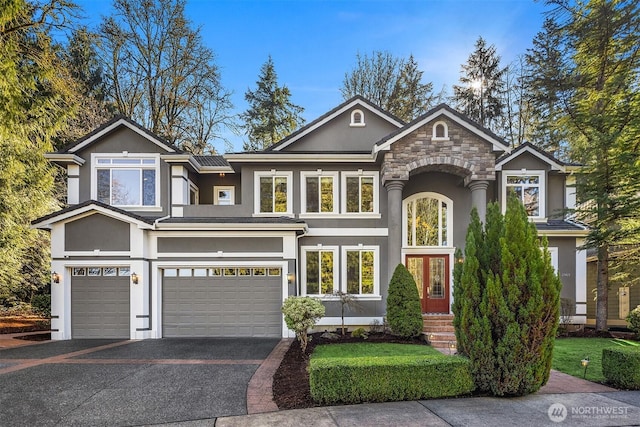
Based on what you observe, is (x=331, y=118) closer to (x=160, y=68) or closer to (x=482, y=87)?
(x=160, y=68)

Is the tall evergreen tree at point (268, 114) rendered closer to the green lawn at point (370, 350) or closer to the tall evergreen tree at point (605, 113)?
the tall evergreen tree at point (605, 113)

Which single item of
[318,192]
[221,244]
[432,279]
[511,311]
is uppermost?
[318,192]

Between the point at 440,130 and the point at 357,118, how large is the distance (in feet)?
10.3

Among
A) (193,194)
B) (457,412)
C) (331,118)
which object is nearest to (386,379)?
(457,412)

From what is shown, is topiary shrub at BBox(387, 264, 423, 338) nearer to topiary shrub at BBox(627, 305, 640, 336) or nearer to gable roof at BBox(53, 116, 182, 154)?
topiary shrub at BBox(627, 305, 640, 336)

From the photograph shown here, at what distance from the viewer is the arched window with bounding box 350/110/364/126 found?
1316 centimetres

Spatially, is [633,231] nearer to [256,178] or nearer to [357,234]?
[357,234]

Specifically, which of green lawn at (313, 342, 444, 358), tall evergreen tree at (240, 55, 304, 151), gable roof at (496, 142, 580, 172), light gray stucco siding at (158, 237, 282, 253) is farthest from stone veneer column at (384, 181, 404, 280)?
tall evergreen tree at (240, 55, 304, 151)

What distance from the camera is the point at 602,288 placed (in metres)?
12.5

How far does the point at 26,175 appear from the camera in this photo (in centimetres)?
1212

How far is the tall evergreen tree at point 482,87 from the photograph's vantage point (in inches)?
881

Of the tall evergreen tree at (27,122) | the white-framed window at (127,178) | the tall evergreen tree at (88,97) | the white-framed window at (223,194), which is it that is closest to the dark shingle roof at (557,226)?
the white-framed window at (223,194)

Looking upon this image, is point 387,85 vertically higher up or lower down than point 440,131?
higher up

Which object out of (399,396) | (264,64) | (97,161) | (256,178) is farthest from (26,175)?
(264,64)
